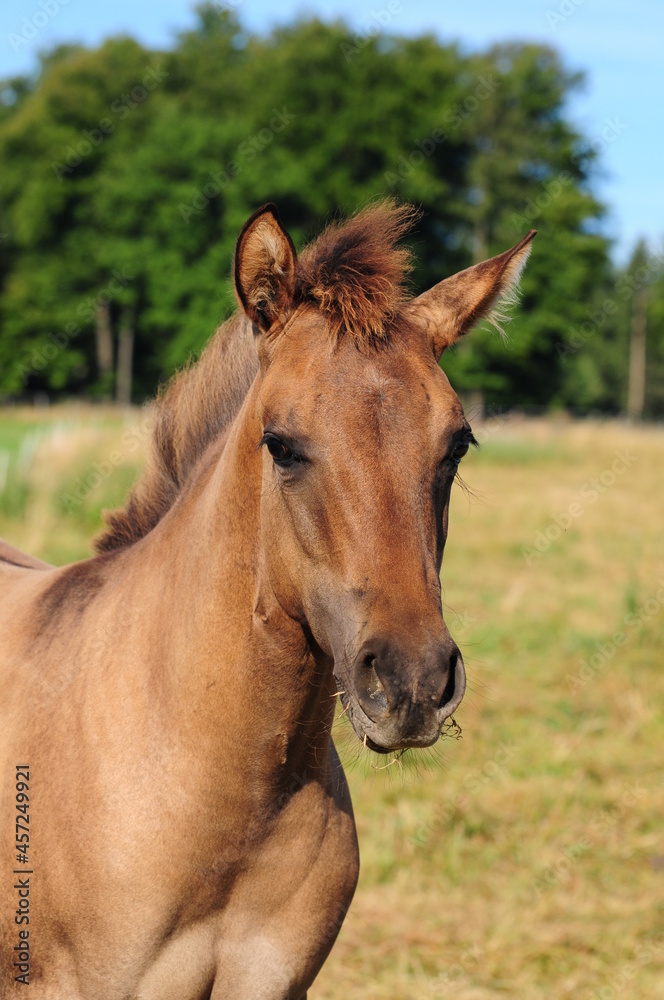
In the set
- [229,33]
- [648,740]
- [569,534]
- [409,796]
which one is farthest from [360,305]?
[229,33]

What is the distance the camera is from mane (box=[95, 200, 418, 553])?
7.30 feet

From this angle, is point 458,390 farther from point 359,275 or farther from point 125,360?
point 359,275

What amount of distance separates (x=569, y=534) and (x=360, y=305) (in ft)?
42.6

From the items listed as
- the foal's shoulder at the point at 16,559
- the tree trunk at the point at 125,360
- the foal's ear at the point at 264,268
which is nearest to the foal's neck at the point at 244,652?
the foal's ear at the point at 264,268

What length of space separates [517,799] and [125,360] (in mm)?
36836

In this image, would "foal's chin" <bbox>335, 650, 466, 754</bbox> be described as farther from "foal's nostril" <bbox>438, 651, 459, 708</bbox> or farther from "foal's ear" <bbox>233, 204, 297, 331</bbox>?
"foal's ear" <bbox>233, 204, 297, 331</bbox>

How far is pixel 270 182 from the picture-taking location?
1355 inches

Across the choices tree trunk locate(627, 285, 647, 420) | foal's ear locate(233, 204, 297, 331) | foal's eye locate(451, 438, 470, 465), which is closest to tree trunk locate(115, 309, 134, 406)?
tree trunk locate(627, 285, 647, 420)

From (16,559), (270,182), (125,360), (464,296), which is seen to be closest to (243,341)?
(464,296)

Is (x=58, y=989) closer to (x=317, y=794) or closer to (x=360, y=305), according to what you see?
(x=317, y=794)

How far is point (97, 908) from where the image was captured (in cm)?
225

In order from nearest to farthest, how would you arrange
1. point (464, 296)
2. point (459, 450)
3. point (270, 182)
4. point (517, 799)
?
point (459, 450) → point (464, 296) → point (517, 799) → point (270, 182)

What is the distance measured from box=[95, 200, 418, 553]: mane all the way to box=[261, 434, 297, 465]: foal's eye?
0.94 ft

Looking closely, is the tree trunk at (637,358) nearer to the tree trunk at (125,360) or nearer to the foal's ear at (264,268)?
the tree trunk at (125,360)
